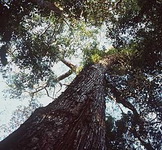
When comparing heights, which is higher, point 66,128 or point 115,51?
point 115,51

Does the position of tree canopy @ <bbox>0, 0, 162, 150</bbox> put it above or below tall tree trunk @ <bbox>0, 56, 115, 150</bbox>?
above

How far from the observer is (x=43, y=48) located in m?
11.2

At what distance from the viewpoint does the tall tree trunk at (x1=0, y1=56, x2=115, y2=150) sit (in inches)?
105

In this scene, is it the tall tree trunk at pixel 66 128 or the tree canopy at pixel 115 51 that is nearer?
the tall tree trunk at pixel 66 128

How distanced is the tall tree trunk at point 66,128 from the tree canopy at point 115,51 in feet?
17.6

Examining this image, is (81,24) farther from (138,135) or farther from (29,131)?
(29,131)

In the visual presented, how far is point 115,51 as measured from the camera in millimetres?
12711

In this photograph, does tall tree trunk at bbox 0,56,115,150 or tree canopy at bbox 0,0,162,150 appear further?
tree canopy at bbox 0,0,162,150

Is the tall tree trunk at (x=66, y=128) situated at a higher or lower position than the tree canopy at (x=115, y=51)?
lower

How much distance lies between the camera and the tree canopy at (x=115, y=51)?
9250 millimetres

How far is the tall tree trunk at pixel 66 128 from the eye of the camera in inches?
105

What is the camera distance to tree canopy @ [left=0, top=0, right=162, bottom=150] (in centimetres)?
925

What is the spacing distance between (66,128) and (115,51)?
9.96 m

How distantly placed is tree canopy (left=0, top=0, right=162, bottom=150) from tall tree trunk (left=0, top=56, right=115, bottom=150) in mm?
5361
